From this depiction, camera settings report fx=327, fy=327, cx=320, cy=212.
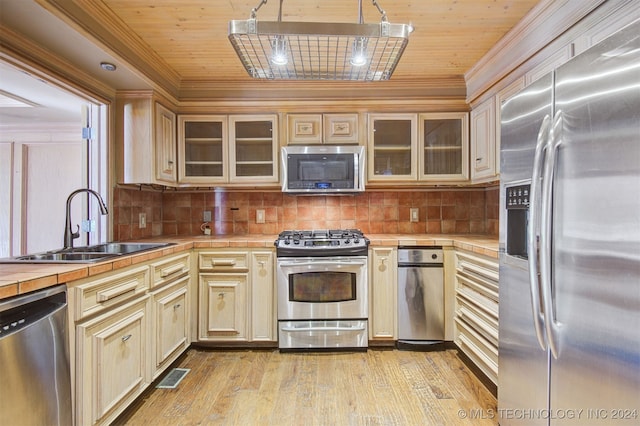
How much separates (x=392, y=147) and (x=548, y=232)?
1.90m

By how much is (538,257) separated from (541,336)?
0.92 ft

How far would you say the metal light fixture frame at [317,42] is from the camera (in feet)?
4.69

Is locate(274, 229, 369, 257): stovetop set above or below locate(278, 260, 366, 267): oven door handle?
above

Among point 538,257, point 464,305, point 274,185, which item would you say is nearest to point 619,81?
point 538,257

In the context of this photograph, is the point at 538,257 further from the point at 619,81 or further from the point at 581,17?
the point at 581,17

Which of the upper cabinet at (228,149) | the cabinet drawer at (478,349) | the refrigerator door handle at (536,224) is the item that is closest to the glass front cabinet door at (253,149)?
the upper cabinet at (228,149)

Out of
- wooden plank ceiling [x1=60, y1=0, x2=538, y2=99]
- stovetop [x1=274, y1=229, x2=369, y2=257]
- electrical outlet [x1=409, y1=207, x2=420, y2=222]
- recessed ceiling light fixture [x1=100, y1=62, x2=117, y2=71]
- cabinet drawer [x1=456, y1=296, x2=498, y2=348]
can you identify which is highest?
wooden plank ceiling [x1=60, y1=0, x2=538, y2=99]

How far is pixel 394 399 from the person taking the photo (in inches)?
74.7

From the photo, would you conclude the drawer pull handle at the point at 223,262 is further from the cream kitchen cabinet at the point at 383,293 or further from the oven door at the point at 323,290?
the cream kitchen cabinet at the point at 383,293

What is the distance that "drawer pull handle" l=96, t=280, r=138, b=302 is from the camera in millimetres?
1506

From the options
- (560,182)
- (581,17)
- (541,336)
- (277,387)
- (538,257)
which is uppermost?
(581,17)

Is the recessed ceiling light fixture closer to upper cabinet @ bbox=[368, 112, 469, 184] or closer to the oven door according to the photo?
the oven door

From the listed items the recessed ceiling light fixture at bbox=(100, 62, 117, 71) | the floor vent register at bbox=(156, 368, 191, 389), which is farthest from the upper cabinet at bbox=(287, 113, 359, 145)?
the floor vent register at bbox=(156, 368, 191, 389)

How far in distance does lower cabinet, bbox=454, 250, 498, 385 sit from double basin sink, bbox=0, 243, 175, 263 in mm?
2061
